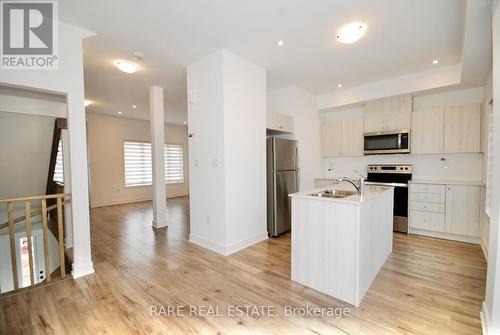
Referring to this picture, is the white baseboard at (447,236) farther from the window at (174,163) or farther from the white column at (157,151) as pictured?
the window at (174,163)

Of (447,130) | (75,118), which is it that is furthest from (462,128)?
(75,118)

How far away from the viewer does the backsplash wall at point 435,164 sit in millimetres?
3756

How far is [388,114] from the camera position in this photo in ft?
14.0

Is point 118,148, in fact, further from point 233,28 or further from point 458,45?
point 458,45

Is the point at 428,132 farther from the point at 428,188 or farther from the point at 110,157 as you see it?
the point at 110,157

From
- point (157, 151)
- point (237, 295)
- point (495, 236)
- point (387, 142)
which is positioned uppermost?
point (387, 142)

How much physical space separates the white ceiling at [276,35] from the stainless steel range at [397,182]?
173 centimetres

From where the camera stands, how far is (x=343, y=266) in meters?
2.03

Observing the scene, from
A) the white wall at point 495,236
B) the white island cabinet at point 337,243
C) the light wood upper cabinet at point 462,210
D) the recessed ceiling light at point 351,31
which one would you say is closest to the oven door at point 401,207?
the light wood upper cabinet at point 462,210

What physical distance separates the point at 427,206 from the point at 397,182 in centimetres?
62

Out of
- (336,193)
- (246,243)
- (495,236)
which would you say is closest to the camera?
(495,236)

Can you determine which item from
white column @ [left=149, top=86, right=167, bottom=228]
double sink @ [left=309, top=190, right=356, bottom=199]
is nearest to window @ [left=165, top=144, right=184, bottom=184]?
white column @ [left=149, top=86, right=167, bottom=228]

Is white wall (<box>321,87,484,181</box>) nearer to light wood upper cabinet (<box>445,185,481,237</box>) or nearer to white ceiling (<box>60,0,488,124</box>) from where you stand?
light wood upper cabinet (<box>445,185,481,237</box>)

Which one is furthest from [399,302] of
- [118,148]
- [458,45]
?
[118,148]
